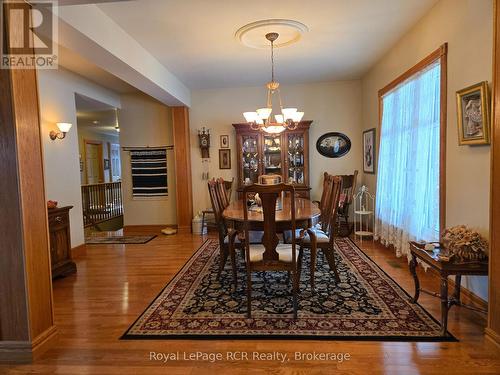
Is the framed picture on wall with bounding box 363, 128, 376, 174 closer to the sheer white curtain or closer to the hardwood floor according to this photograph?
the sheer white curtain

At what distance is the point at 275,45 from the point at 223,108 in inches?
92.1

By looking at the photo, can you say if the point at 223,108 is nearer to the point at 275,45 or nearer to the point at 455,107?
the point at 275,45

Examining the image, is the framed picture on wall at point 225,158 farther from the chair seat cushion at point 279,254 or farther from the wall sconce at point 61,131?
the chair seat cushion at point 279,254

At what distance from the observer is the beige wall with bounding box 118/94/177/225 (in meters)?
6.20

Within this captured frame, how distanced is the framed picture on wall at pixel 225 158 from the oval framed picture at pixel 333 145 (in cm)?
166

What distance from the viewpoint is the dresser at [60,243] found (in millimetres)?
3540

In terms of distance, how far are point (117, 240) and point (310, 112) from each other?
13.4ft

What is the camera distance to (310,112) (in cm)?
586

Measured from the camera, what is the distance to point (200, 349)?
6.95ft

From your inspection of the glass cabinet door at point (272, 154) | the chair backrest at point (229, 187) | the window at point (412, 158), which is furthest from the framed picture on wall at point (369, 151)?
the chair backrest at point (229, 187)

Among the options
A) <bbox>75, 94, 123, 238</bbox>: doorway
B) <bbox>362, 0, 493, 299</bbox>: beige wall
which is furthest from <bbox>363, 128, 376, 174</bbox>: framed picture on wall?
<bbox>75, 94, 123, 238</bbox>: doorway

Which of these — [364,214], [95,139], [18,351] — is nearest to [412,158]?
[364,214]

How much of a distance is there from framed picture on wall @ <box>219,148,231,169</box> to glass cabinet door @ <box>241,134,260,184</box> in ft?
1.17

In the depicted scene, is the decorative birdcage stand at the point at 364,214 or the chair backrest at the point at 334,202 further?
the decorative birdcage stand at the point at 364,214
